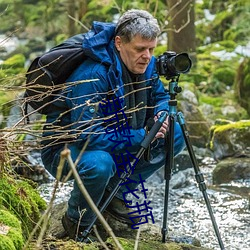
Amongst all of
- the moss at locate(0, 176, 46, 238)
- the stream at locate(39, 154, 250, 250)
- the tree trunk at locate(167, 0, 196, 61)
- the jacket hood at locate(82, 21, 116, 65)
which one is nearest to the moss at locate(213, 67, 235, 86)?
the tree trunk at locate(167, 0, 196, 61)

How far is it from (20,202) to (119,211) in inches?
33.8

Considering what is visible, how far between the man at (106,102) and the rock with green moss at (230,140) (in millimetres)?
3451

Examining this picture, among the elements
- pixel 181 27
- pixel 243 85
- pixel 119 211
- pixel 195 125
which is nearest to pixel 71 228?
pixel 119 211

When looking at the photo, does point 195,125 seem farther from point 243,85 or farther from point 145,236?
point 145,236

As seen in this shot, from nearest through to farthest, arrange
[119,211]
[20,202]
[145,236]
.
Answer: [20,202] → [145,236] → [119,211]

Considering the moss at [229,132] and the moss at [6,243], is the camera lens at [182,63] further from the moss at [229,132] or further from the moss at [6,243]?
the moss at [229,132]

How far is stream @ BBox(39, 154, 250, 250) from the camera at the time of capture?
4.52 meters

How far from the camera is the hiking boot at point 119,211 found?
12.3 feet

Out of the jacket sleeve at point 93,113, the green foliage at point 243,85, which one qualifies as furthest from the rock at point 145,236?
the green foliage at point 243,85

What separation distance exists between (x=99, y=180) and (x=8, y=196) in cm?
50

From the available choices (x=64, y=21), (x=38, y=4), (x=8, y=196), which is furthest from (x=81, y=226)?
(x=38, y=4)

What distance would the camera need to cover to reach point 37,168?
5.93m

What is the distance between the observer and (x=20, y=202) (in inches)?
121

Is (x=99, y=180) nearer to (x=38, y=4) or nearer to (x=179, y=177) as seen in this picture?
(x=179, y=177)
